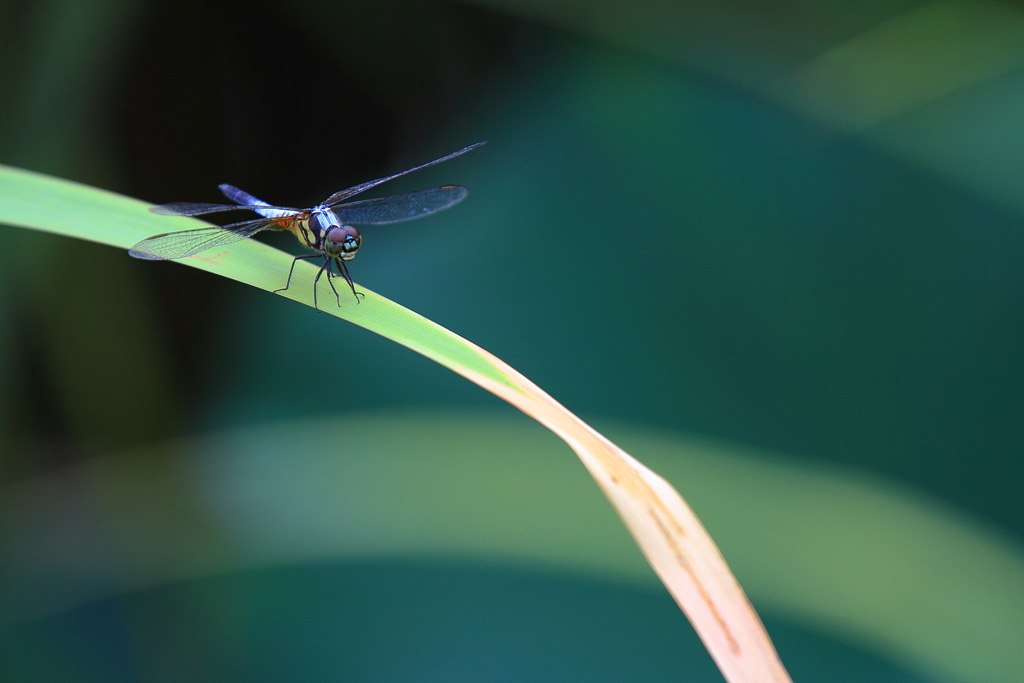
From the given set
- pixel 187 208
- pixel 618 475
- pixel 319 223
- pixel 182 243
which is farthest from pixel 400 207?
pixel 618 475

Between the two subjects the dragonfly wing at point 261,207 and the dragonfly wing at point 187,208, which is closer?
the dragonfly wing at point 187,208

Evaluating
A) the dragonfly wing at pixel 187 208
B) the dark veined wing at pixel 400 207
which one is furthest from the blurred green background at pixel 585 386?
the dragonfly wing at pixel 187 208

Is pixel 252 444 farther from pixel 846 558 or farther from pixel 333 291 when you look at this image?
pixel 846 558

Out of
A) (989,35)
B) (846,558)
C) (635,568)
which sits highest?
(989,35)

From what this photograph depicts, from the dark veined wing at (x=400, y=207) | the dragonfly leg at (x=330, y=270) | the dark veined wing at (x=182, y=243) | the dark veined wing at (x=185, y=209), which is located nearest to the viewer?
the dark veined wing at (x=182, y=243)

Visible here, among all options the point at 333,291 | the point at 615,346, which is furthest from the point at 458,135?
the point at 333,291

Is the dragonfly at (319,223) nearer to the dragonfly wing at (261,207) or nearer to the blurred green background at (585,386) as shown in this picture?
the dragonfly wing at (261,207)
